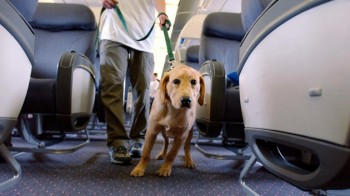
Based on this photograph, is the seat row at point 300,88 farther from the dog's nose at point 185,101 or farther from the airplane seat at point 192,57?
the airplane seat at point 192,57

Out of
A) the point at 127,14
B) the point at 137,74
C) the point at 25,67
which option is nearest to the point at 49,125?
the point at 137,74

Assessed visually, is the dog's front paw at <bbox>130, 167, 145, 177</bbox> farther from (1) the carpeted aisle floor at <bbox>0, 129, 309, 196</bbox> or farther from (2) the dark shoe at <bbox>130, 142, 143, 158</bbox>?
(2) the dark shoe at <bbox>130, 142, 143, 158</bbox>

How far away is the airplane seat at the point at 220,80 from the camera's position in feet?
5.23

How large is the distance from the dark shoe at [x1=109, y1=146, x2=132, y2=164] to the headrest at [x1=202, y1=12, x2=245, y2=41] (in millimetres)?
1367

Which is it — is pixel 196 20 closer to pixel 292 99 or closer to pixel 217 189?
pixel 217 189

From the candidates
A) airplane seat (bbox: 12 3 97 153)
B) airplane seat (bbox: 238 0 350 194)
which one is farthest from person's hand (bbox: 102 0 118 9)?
airplane seat (bbox: 238 0 350 194)

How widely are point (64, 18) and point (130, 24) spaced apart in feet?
2.86

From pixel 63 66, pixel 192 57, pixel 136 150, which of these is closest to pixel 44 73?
pixel 63 66

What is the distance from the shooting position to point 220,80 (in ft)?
5.24

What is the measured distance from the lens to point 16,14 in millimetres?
846

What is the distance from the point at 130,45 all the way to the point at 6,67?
43.7 inches

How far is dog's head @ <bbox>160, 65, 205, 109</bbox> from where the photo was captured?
1.27m

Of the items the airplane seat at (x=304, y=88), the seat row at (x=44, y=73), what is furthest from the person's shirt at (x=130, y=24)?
the airplane seat at (x=304, y=88)

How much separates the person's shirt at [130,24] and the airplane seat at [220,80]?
0.50 m
